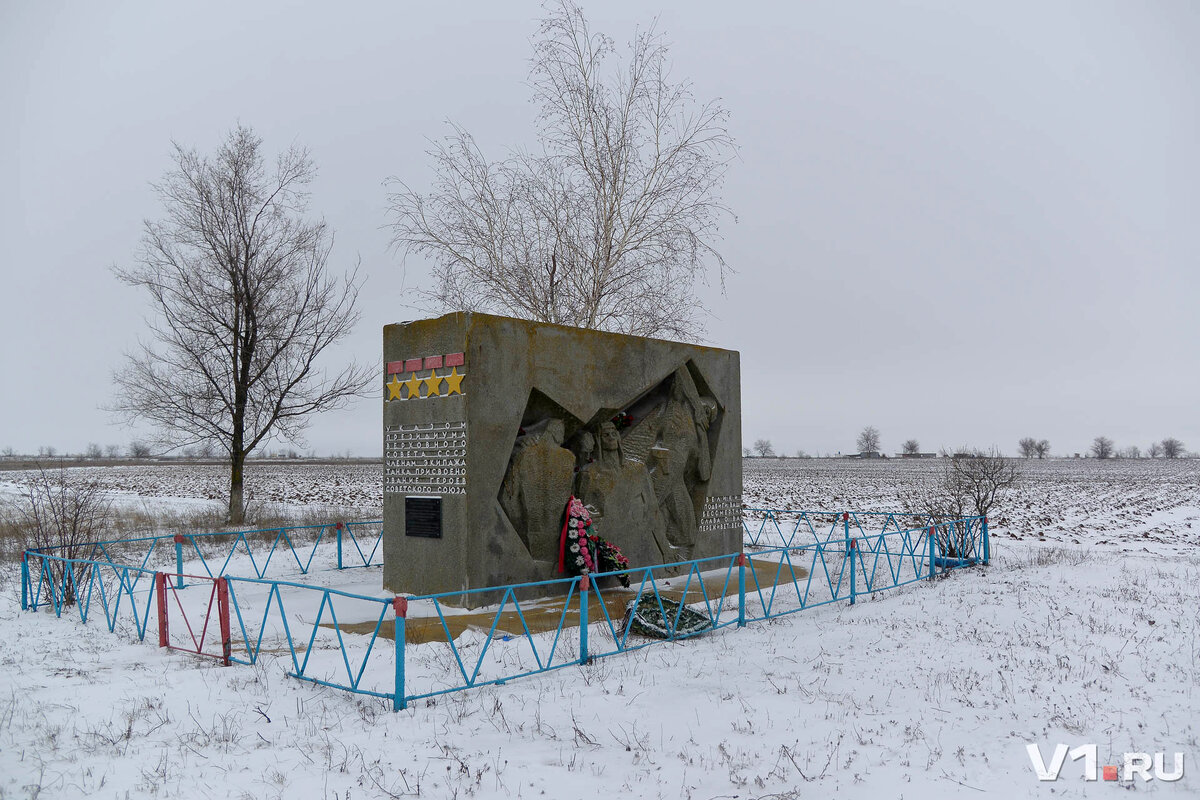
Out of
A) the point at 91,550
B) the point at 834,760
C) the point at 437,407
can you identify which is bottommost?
the point at 834,760

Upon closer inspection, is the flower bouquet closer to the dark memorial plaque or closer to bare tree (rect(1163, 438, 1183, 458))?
the dark memorial plaque

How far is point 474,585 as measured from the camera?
948cm

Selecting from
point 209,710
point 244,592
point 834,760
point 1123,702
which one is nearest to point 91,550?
point 244,592

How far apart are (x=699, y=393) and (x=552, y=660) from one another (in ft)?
21.5

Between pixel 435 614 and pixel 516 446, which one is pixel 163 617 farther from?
pixel 516 446

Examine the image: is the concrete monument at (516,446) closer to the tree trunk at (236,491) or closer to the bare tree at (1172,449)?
the tree trunk at (236,491)

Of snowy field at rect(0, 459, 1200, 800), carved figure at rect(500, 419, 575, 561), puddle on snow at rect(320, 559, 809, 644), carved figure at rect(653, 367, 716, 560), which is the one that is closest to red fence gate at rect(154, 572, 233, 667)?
snowy field at rect(0, 459, 1200, 800)

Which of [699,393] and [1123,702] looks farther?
[699,393]

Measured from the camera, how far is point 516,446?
10.2m

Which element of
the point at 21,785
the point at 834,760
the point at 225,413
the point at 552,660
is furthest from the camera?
the point at 225,413

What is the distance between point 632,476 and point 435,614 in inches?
140

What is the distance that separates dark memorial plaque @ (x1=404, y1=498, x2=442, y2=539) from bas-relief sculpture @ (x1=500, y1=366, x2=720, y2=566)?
2.63 feet

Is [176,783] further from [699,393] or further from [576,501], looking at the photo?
[699,393]

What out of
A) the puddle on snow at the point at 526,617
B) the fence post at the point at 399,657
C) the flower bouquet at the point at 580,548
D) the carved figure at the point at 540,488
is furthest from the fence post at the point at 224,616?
the flower bouquet at the point at 580,548
